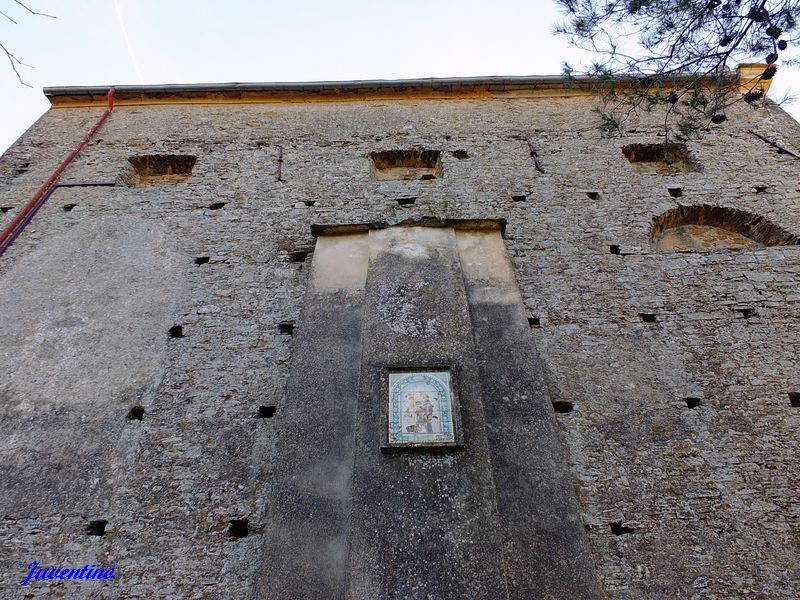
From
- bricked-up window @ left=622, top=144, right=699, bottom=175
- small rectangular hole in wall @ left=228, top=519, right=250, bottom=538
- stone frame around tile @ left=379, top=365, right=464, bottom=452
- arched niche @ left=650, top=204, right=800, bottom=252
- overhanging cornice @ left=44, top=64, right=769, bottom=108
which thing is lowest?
small rectangular hole in wall @ left=228, top=519, right=250, bottom=538

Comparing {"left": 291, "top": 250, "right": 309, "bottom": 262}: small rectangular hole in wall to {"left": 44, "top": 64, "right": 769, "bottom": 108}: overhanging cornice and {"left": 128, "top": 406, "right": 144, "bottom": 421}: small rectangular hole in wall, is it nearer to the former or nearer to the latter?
{"left": 128, "top": 406, "right": 144, "bottom": 421}: small rectangular hole in wall

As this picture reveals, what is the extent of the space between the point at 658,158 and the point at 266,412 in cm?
651

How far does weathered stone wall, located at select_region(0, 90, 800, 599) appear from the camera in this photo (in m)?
4.12

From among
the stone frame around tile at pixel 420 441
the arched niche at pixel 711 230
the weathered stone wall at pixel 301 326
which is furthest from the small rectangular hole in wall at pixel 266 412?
the arched niche at pixel 711 230

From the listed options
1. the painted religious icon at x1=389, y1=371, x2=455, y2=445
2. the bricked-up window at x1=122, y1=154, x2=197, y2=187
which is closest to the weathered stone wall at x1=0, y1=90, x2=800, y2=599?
the bricked-up window at x1=122, y1=154, x2=197, y2=187

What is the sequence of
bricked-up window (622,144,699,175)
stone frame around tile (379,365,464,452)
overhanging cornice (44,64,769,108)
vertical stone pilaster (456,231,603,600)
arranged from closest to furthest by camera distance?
vertical stone pilaster (456,231,603,600)
stone frame around tile (379,365,464,452)
bricked-up window (622,144,699,175)
overhanging cornice (44,64,769,108)

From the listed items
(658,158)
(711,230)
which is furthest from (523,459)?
(658,158)

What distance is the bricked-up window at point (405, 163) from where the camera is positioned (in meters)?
7.94

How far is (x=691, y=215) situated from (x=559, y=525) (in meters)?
4.78

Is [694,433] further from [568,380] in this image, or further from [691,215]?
[691,215]

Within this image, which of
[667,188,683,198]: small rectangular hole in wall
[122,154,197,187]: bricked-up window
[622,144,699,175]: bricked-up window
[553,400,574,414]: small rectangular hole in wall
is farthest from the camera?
[122,154,197,187]: bricked-up window

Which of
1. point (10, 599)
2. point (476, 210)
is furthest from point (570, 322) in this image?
point (10, 599)

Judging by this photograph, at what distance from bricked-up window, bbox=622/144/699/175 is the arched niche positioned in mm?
1059

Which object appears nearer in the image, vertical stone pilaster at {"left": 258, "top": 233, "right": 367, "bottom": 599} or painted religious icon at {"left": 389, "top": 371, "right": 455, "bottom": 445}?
vertical stone pilaster at {"left": 258, "top": 233, "right": 367, "bottom": 599}
